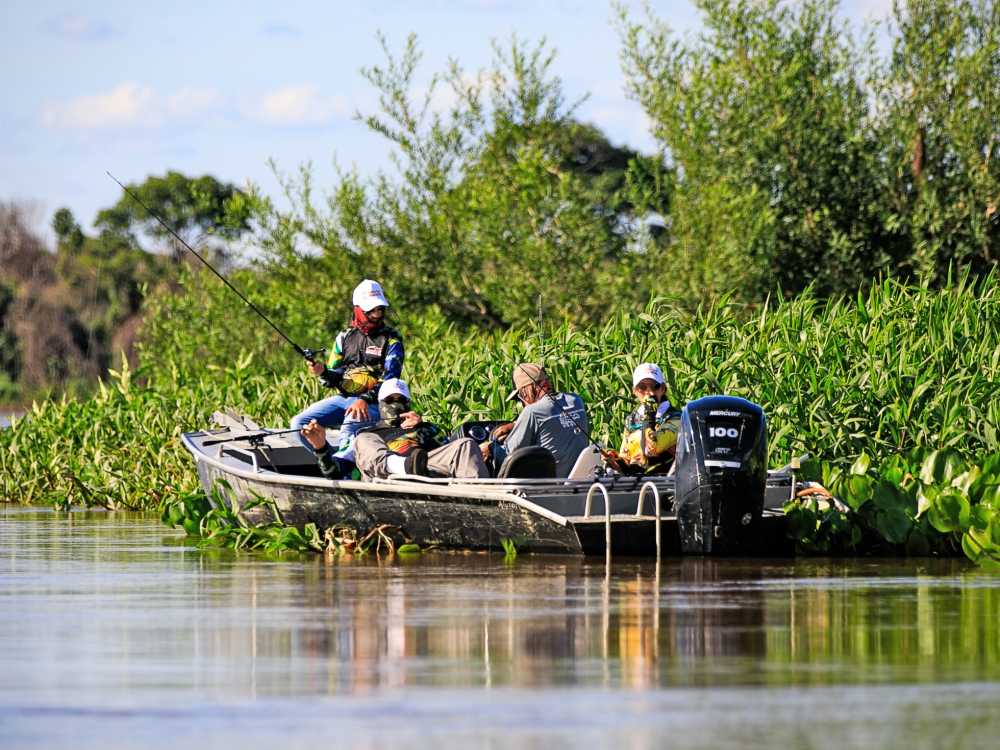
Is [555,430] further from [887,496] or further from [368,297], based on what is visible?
[368,297]

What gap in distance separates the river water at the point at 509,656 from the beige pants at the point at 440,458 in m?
0.98

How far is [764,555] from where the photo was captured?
10961mm

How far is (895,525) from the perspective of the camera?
36.1ft

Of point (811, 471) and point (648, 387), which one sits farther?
point (811, 471)

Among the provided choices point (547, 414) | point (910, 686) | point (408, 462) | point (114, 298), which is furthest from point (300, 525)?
point (114, 298)

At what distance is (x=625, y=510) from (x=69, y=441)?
10.4m

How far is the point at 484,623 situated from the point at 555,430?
4027 millimetres

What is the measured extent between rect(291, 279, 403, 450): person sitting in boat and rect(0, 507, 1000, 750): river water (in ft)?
8.27

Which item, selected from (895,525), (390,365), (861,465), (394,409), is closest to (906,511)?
(895,525)

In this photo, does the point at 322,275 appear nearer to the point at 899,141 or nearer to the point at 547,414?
the point at 899,141

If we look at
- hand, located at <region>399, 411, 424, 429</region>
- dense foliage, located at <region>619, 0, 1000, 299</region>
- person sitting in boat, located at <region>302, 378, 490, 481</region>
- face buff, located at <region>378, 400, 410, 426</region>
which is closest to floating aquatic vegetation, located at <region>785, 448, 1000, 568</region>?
person sitting in boat, located at <region>302, 378, 490, 481</region>

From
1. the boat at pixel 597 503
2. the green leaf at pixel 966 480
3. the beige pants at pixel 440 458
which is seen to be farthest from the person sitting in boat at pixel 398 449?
the green leaf at pixel 966 480

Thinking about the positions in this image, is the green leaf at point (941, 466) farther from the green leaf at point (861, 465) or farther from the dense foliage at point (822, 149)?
the dense foliage at point (822, 149)

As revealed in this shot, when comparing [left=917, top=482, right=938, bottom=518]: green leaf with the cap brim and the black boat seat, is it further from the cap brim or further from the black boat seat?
the cap brim
